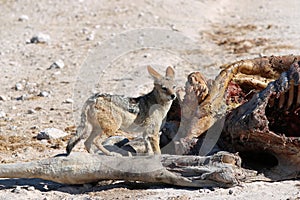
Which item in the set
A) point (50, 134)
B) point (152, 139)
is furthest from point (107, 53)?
point (152, 139)

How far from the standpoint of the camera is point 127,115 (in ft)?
21.1

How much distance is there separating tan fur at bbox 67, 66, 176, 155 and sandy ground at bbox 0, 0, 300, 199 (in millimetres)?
669

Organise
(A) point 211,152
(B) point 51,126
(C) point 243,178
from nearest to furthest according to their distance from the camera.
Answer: (C) point 243,178, (A) point 211,152, (B) point 51,126

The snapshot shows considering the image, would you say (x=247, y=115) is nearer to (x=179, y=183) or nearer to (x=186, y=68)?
(x=179, y=183)

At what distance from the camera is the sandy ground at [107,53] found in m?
5.70

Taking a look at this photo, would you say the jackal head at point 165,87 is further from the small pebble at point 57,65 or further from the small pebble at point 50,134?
the small pebble at point 57,65

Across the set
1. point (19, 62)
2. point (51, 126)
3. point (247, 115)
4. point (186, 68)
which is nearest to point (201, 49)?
point (186, 68)

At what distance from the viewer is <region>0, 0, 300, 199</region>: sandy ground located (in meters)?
5.70

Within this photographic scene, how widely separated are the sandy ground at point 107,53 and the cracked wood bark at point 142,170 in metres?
0.09

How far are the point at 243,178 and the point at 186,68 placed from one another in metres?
5.69

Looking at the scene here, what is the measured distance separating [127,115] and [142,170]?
1040mm

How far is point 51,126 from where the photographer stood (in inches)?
320

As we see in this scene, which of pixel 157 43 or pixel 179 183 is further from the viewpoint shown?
pixel 157 43

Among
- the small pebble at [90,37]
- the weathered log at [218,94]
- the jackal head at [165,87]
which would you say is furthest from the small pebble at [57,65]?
the weathered log at [218,94]
